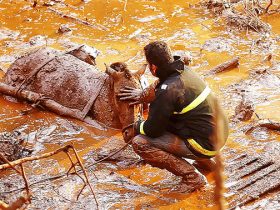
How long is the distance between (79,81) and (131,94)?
105 cm

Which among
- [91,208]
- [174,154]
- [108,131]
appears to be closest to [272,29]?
[108,131]

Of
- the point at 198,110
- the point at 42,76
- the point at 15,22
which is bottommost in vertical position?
the point at 15,22

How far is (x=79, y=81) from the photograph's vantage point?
6422 mm

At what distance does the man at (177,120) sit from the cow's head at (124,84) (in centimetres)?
101

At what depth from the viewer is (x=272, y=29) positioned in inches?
402

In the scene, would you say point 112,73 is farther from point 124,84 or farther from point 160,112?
point 160,112

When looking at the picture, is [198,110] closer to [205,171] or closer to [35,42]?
[205,171]

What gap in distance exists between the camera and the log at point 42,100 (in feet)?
21.0

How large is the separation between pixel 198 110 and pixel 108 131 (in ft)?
6.77

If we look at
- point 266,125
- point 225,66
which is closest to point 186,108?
point 266,125

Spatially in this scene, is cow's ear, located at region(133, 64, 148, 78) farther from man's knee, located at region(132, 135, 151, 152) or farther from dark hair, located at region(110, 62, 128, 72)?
man's knee, located at region(132, 135, 151, 152)

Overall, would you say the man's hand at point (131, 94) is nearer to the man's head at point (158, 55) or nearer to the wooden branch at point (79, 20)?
the man's head at point (158, 55)

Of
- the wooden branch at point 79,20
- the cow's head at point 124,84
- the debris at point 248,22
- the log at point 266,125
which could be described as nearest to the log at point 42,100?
the cow's head at point 124,84

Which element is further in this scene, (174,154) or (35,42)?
(35,42)
